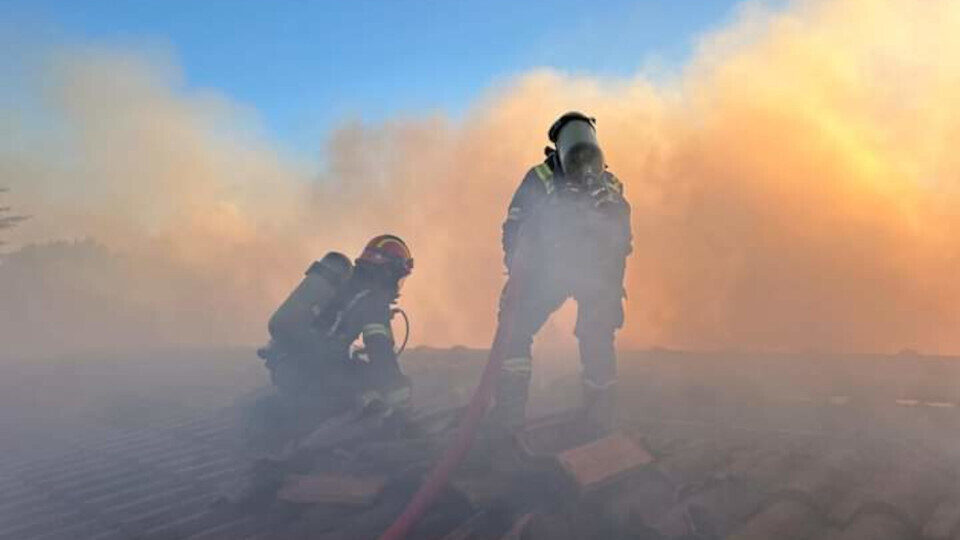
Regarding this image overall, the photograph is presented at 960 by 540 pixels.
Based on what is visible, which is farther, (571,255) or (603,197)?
(571,255)

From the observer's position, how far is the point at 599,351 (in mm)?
5461

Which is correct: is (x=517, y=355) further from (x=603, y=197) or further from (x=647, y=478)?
(x=647, y=478)

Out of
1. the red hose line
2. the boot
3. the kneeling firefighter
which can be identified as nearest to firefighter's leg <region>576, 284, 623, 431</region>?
the boot

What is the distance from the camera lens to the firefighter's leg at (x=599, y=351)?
5.33 m

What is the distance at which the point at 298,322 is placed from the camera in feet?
21.1

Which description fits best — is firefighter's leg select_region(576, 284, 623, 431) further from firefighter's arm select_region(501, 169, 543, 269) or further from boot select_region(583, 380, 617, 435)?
firefighter's arm select_region(501, 169, 543, 269)

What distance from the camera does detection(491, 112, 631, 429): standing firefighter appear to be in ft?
17.0

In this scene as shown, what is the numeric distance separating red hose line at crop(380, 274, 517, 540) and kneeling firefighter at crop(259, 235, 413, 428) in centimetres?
142

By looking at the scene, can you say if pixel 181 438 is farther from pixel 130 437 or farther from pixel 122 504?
pixel 122 504

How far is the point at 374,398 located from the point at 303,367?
1.26m

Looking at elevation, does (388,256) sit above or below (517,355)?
above

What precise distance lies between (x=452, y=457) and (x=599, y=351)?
6.19 feet

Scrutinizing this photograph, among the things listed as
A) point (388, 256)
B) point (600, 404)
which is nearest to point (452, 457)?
point (600, 404)

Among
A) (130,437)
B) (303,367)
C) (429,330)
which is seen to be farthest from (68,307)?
(303,367)
